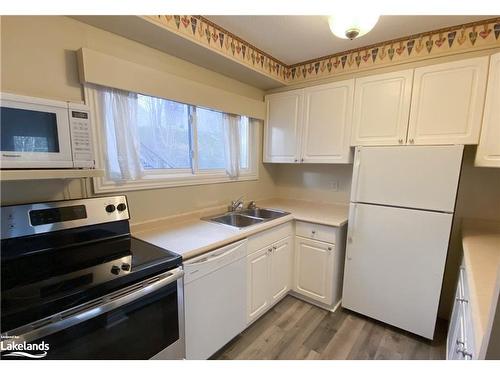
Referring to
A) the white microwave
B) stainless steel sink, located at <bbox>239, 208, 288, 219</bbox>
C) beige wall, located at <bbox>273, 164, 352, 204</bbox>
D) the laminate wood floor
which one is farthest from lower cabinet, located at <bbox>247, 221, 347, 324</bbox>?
the white microwave

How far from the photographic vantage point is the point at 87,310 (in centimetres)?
86

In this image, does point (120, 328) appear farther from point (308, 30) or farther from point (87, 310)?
point (308, 30)

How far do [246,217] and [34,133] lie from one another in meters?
1.64

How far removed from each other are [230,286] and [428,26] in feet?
7.83

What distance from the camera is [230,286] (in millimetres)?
1600

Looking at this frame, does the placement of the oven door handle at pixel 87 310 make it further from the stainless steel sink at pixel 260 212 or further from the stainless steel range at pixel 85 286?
the stainless steel sink at pixel 260 212

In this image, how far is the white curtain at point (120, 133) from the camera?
4.84 feet

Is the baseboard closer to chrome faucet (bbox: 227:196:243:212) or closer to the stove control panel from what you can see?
chrome faucet (bbox: 227:196:243:212)

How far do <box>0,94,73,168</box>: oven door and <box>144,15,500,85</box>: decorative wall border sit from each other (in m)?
0.76

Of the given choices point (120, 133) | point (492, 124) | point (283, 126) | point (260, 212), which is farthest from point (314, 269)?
point (120, 133)

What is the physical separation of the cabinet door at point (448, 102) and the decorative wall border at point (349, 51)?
262 mm

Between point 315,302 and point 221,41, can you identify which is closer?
point 221,41
